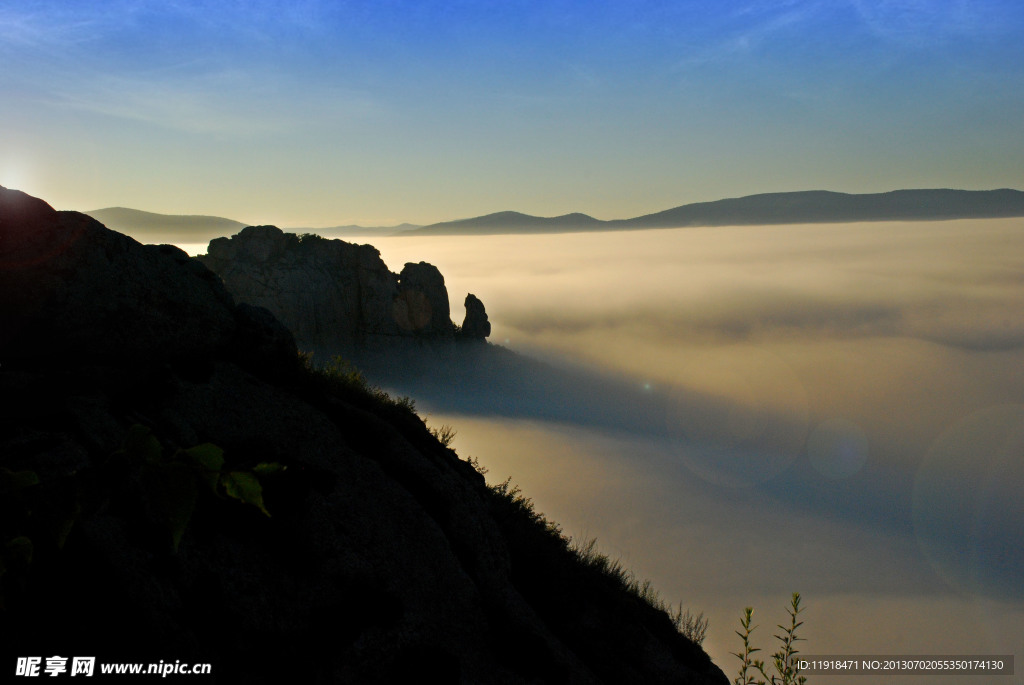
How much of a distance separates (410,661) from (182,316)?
→ 5.19m

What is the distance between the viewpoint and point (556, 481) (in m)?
71.0

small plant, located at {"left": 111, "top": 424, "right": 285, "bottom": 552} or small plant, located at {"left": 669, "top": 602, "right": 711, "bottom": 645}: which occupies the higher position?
small plant, located at {"left": 111, "top": 424, "right": 285, "bottom": 552}

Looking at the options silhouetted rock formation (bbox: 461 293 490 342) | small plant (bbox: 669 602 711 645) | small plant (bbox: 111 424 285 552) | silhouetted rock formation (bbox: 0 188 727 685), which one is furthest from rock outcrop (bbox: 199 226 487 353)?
small plant (bbox: 111 424 285 552)

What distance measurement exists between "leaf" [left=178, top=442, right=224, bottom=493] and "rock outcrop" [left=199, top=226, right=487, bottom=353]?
82.2 m

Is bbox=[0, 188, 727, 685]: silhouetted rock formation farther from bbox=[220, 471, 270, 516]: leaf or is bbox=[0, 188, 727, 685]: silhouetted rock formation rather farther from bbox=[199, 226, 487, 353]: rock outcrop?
bbox=[199, 226, 487, 353]: rock outcrop

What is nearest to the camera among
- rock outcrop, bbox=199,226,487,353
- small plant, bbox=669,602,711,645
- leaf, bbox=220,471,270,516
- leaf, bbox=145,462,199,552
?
leaf, bbox=145,462,199,552

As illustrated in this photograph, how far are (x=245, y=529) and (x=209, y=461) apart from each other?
207 inches

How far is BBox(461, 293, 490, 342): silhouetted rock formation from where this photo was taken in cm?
10712

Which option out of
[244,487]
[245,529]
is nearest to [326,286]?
[245,529]

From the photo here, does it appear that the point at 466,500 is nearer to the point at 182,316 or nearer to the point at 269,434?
the point at 269,434

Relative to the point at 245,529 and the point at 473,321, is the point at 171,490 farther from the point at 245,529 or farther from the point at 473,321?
the point at 473,321

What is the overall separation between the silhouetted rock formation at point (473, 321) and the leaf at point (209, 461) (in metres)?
105

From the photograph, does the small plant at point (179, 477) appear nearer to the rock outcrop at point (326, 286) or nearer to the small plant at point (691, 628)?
the small plant at point (691, 628)

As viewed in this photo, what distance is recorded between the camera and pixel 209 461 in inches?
67.7
